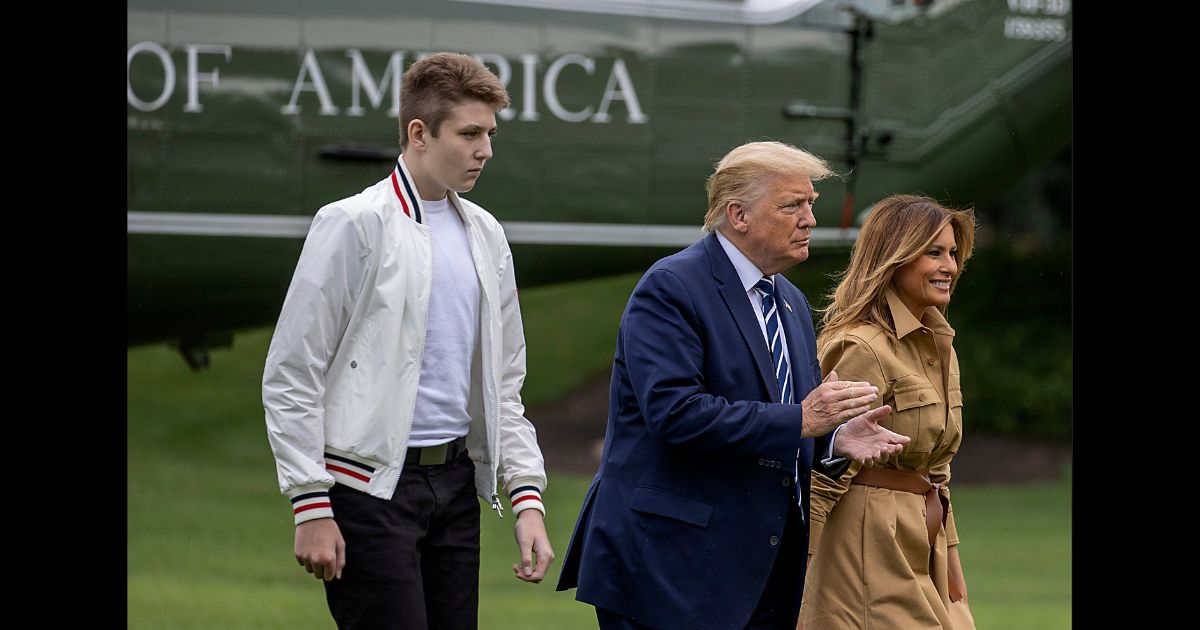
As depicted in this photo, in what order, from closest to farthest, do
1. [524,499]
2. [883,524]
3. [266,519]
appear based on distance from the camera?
[524,499] → [883,524] → [266,519]

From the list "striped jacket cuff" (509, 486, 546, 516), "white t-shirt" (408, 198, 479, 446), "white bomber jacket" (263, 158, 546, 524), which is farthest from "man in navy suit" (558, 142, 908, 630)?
"white bomber jacket" (263, 158, 546, 524)

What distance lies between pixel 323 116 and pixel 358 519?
3943mm

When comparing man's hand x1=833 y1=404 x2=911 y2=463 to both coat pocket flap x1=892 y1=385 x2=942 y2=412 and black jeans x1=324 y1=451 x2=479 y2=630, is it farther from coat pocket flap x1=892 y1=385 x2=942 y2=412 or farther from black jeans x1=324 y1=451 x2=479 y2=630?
A: black jeans x1=324 y1=451 x2=479 y2=630

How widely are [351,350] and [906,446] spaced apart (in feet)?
4.64

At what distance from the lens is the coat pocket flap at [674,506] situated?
3139 millimetres

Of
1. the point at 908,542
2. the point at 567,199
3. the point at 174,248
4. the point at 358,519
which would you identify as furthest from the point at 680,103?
the point at 358,519

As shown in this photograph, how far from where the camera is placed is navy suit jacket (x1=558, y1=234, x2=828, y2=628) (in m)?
3.08

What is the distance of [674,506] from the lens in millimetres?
3143

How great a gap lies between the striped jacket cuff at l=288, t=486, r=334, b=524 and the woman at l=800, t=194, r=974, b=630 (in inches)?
50.1

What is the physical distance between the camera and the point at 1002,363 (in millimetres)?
13461

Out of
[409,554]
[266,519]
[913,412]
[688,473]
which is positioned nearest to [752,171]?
[688,473]

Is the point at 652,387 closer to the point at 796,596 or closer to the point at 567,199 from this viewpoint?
the point at 796,596

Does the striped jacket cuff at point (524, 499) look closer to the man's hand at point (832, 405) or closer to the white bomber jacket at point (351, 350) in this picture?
the white bomber jacket at point (351, 350)

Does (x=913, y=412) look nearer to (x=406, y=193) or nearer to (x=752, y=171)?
(x=752, y=171)
